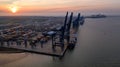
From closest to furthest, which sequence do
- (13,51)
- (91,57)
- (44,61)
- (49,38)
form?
1. (44,61)
2. (91,57)
3. (13,51)
4. (49,38)

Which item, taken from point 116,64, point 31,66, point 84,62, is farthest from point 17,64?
point 116,64

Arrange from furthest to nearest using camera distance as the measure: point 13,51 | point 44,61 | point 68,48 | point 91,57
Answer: point 68,48
point 13,51
point 91,57
point 44,61

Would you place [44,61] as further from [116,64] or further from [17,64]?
[116,64]

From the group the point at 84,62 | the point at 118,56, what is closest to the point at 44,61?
the point at 84,62

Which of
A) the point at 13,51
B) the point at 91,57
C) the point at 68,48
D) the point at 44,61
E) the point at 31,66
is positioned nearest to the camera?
the point at 31,66

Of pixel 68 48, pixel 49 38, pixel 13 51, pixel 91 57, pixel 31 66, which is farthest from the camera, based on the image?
pixel 49 38

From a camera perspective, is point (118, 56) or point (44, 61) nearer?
point (44, 61)

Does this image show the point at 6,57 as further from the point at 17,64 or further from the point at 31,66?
the point at 31,66

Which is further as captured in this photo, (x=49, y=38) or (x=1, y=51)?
(x=49, y=38)
